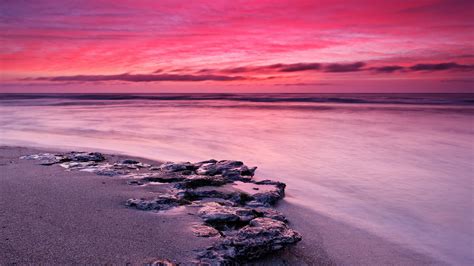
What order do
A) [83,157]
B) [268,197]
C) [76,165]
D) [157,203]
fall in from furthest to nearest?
[83,157], [76,165], [268,197], [157,203]

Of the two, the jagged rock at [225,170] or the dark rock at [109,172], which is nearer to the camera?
the dark rock at [109,172]

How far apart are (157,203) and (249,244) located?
194 centimetres

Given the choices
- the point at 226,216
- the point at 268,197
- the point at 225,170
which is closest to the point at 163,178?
the point at 225,170

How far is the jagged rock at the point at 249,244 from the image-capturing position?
4125mm

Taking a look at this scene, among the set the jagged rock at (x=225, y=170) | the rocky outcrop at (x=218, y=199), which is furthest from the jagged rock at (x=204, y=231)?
the jagged rock at (x=225, y=170)

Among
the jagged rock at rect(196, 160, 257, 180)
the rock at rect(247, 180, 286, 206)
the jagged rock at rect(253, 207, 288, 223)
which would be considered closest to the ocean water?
the rock at rect(247, 180, 286, 206)

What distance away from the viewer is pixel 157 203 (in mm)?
5652

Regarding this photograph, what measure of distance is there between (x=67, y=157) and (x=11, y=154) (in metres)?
1.80

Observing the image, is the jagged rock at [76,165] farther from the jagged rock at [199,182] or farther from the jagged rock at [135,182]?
the jagged rock at [199,182]

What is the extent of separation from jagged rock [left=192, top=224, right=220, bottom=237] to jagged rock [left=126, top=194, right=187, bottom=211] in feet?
2.81

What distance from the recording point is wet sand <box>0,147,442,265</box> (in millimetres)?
4051

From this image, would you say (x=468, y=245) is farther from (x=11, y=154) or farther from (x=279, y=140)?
(x=279, y=140)

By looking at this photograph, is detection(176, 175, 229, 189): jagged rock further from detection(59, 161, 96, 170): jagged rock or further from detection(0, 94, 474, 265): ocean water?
detection(59, 161, 96, 170): jagged rock

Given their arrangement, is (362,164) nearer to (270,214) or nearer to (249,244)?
(270,214)
